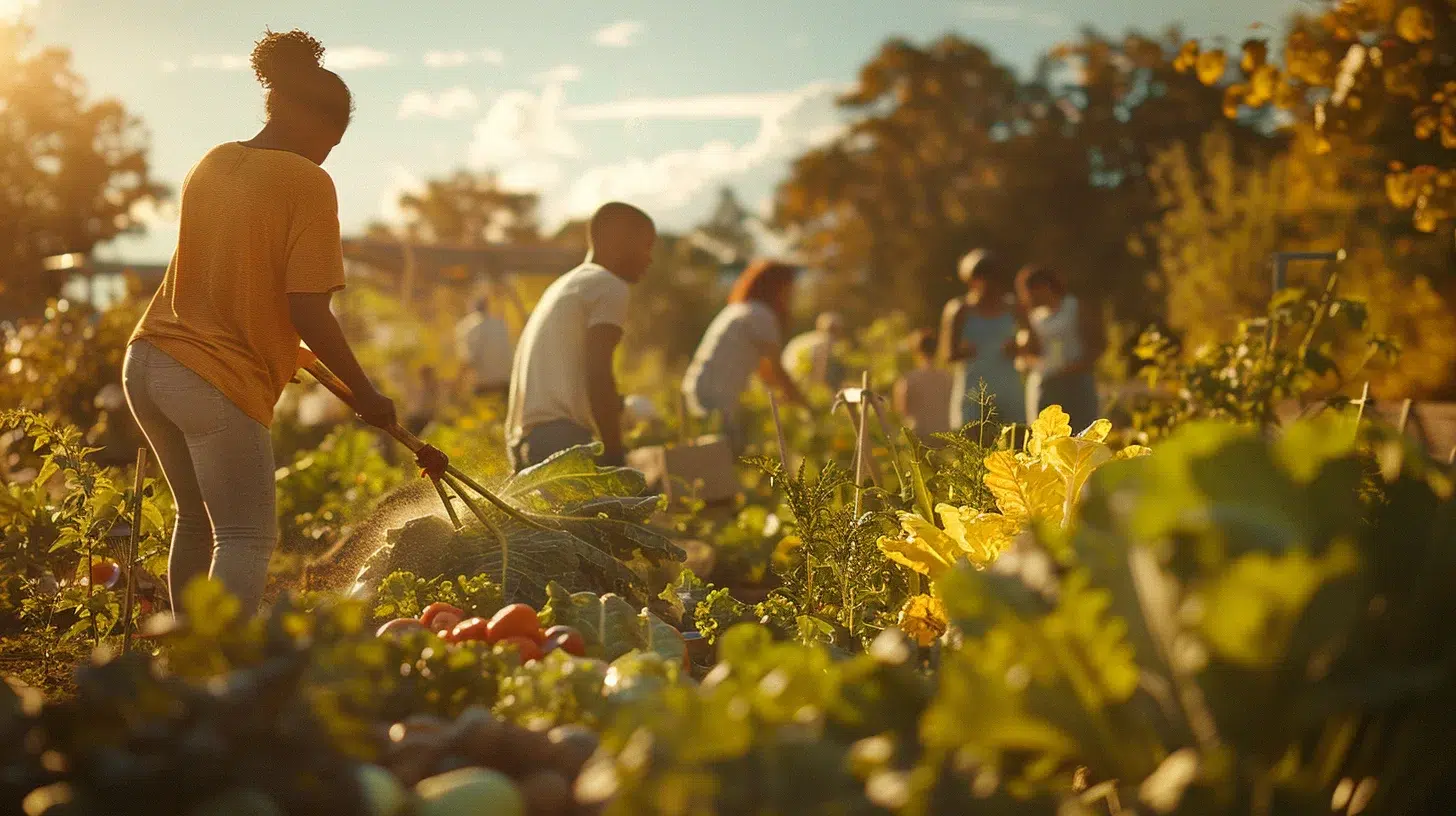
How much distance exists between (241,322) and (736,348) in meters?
3.75

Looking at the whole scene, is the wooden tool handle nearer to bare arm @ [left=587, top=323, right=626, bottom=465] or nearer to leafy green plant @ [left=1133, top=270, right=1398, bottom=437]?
bare arm @ [left=587, top=323, right=626, bottom=465]

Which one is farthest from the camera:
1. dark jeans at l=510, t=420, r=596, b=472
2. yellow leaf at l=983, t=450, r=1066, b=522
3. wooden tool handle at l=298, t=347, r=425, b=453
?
dark jeans at l=510, t=420, r=596, b=472

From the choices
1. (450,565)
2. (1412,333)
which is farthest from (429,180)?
(450,565)

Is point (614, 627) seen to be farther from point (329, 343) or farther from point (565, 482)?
point (565, 482)

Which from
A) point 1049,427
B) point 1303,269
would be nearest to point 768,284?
point 1049,427

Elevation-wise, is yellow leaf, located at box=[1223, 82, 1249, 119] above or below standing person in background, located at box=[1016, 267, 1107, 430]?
above

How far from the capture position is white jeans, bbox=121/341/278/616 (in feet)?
9.97

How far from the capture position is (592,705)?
6.01ft

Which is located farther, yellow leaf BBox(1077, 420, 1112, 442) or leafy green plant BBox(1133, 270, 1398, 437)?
leafy green plant BBox(1133, 270, 1398, 437)

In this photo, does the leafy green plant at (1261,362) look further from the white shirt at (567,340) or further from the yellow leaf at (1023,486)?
the yellow leaf at (1023,486)

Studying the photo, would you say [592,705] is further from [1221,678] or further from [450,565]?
[450,565]

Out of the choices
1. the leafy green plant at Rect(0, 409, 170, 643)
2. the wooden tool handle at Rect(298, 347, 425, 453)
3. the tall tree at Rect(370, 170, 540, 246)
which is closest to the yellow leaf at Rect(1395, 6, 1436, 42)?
the wooden tool handle at Rect(298, 347, 425, 453)

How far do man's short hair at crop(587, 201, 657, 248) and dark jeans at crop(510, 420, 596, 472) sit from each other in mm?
683

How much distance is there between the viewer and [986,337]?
22.1 ft
